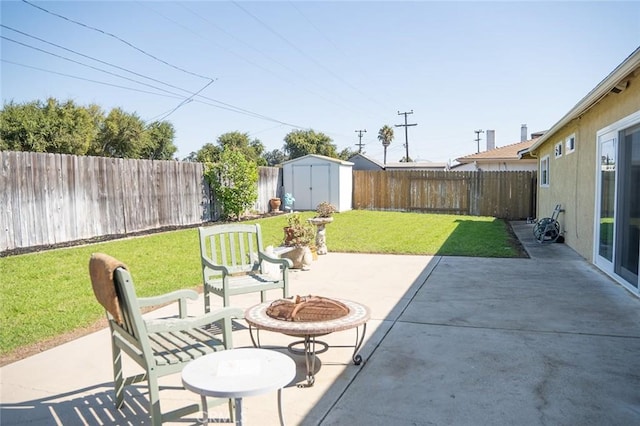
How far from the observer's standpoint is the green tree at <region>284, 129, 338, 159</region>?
173 feet

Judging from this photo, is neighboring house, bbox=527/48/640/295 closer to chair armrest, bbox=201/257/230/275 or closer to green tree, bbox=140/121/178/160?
chair armrest, bbox=201/257/230/275

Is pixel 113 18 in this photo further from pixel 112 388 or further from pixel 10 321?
pixel 112 388

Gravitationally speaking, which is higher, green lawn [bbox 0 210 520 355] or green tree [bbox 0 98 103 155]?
green tree [bbox 0 98 103 155]

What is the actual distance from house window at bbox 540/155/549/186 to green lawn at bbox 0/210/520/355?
211 cm

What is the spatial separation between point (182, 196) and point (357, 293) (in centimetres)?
911

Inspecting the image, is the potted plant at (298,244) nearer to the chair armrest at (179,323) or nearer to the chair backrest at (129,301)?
the chair armrest at (179,323)

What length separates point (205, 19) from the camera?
15273mm

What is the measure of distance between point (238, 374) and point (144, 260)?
274 inches

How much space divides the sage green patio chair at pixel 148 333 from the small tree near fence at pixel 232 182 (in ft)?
39.8

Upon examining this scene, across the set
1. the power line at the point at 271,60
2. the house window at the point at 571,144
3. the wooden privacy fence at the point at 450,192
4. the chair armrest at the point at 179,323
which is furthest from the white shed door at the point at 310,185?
the chair armrest at the point at 179,323

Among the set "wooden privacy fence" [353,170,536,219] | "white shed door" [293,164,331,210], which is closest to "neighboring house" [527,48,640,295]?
"wooden privacy fence" [353,170,536,219]

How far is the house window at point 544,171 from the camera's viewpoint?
13.8 m

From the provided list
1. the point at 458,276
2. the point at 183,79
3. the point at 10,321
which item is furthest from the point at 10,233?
the point at 183,79

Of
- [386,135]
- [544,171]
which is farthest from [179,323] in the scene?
[386,135]
